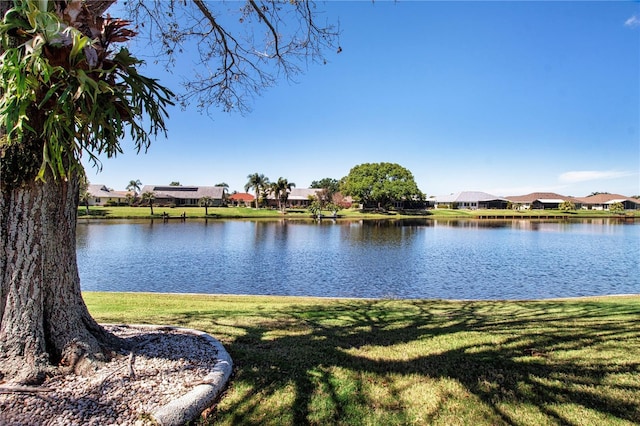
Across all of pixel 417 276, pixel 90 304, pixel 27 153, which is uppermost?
pixel 27 153

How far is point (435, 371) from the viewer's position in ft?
14.7

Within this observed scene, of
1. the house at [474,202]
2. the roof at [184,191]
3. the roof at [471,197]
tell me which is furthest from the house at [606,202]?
the roof at [184,191]

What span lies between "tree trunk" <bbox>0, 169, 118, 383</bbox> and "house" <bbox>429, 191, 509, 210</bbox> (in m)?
118

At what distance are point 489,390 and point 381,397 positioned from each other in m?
1.18

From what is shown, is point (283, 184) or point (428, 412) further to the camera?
point (283, 184)

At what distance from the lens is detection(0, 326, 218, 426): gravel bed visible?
10.6 feet

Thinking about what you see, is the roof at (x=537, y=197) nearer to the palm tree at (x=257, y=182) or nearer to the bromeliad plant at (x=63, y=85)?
the palm tree at (x=257, y=182)

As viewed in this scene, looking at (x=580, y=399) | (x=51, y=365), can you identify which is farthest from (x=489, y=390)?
(x=51, y=365)

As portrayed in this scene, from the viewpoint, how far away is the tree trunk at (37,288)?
146 inches

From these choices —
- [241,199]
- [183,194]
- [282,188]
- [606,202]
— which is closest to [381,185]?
[282,188]

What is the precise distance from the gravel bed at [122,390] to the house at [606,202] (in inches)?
5971

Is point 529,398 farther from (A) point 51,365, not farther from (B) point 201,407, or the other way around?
(A) point 51,365

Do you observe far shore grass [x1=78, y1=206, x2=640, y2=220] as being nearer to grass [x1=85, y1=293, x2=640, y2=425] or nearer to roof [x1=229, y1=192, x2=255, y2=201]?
roof [x1=229, y1=192, x2=255, y2=201]

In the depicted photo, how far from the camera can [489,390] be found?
392cm
